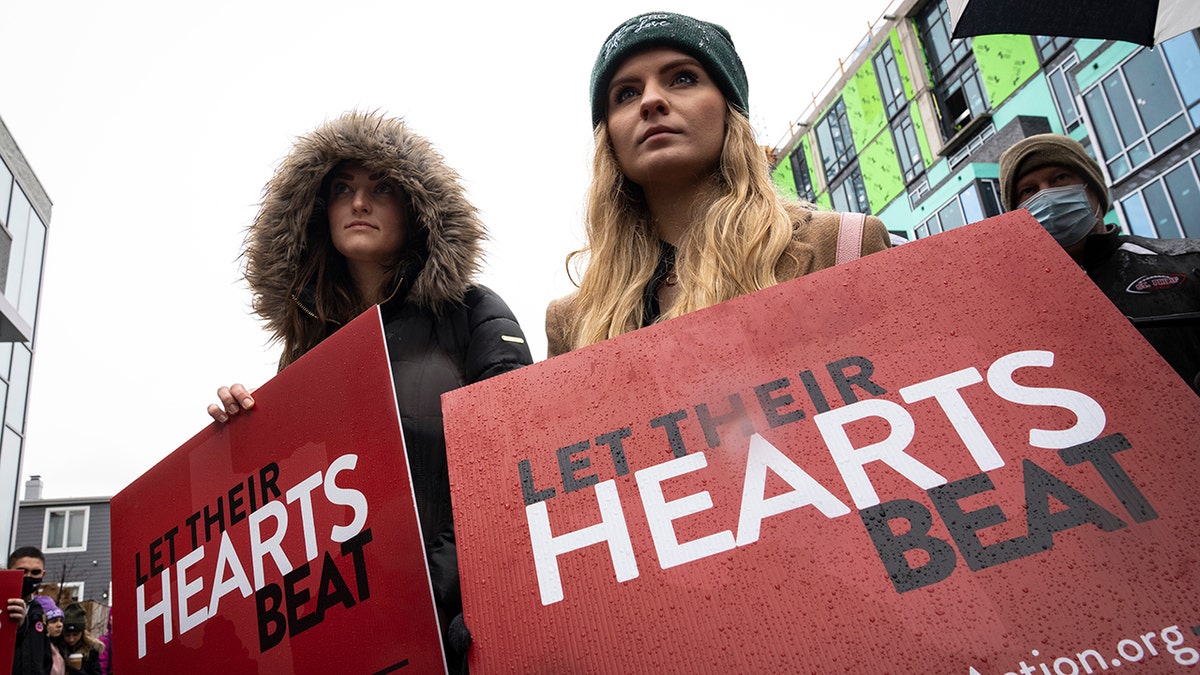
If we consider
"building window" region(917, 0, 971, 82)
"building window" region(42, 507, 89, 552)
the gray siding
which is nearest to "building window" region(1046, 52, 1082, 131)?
"building window" region(917, 0, 971, 82)

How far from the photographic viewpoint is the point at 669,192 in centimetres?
165

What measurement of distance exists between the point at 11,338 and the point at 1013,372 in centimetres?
1755

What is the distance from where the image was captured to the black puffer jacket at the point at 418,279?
4.83 feet

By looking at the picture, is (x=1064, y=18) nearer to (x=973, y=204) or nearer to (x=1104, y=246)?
(x=1104, y=246)

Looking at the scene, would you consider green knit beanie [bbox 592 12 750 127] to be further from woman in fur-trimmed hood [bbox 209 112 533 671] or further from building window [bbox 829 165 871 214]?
building window [bbox 829 165 871 214]

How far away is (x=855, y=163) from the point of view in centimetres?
2122

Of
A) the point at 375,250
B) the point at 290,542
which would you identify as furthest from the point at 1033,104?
the point at 290,542

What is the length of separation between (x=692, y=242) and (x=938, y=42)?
20.5m

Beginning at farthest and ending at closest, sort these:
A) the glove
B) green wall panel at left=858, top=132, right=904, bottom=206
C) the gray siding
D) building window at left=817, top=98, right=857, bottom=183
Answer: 1. the gray siding
2. building window at left=817, top=98, right=857, bottom=183
3. green wall panel at left=858, top=132, right=904, bottom=206
4. the glove

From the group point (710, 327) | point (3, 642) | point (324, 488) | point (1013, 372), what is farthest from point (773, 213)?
point (3, 642)

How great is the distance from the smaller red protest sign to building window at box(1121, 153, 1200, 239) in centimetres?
1417

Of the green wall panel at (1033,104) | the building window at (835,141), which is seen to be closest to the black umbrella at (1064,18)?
the green wall panel at (1033,104)

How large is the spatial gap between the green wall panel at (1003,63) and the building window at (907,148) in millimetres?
2469

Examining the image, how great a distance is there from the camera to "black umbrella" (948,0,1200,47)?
7.29 ft
